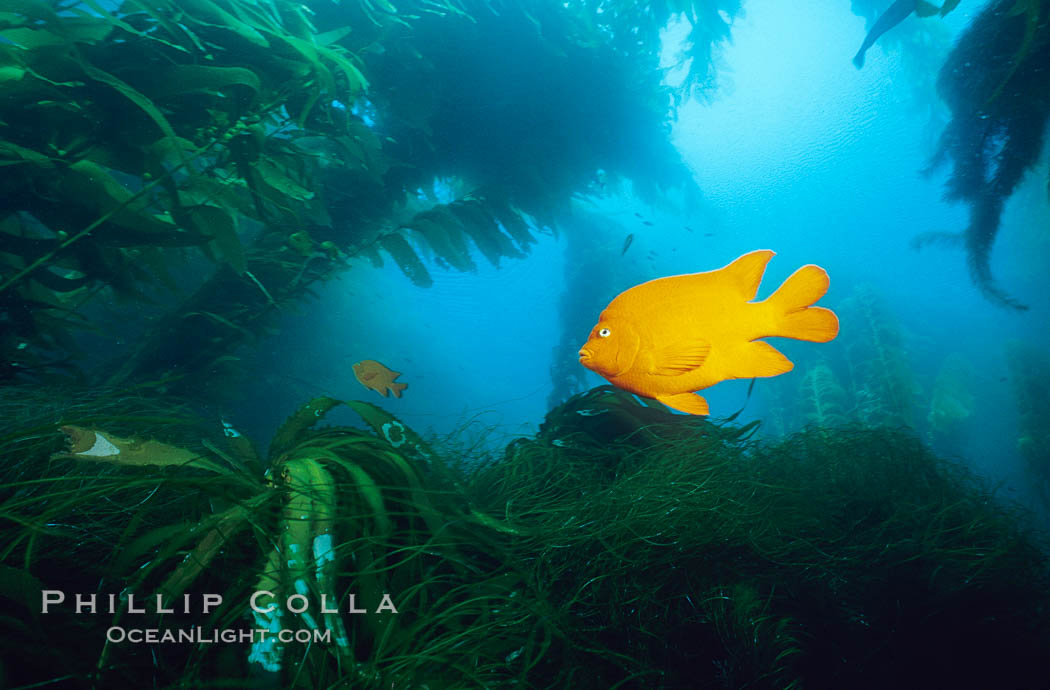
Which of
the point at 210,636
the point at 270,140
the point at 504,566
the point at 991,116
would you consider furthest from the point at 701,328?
the point at 991,116

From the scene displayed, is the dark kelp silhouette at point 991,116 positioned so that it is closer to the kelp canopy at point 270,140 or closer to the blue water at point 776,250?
the blue water at point 776,250

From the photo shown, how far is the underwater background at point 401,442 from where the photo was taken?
1.13 metres

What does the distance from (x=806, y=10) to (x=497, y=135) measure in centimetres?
1904

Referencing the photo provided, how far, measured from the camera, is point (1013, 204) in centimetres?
1852

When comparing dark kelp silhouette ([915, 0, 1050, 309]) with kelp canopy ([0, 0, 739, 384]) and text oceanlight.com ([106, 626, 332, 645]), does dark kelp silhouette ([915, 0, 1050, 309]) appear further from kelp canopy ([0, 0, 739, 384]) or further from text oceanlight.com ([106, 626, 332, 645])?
text oceanlight.com ([106, 626, 332, 645])

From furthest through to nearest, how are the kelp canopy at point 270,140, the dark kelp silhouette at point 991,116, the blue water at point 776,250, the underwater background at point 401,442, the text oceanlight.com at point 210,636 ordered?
1. the blue water at point 776,250
2. the dark kelp silhouette at point 991,116
3. the kelp canopy at point 270,140
4. the underwater background at point 401,442
5. the text oceanlight.com at point 210,636

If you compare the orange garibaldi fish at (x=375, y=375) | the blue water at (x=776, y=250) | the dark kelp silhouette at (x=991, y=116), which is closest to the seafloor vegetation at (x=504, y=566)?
the blue water at (x=776, y=250)

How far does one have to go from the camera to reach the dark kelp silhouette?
12.6ft

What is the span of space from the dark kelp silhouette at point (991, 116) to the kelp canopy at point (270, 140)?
3750 mm

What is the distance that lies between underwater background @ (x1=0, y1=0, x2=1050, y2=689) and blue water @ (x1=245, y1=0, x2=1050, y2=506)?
1.50 meters

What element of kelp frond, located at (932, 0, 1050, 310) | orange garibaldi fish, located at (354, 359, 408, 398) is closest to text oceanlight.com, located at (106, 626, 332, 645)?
orange garibaldi fish, located at (354, 359, 408, 398)

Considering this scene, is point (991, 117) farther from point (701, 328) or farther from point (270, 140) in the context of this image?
point (270, 140)

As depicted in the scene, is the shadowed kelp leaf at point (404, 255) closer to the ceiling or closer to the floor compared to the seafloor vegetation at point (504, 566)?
closer to the ceiling

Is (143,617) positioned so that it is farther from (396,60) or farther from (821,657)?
(396,60)
